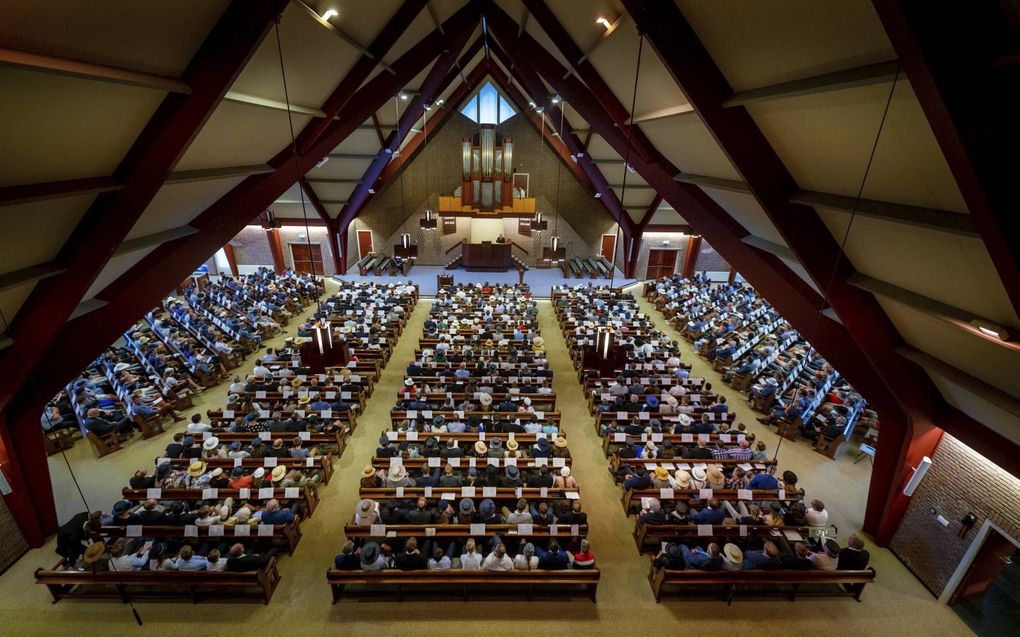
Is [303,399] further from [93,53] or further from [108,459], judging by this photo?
[93,53]

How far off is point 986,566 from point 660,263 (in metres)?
18.5

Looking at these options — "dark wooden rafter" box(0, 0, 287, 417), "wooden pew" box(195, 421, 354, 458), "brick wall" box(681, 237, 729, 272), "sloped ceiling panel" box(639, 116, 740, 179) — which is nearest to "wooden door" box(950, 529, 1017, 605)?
"sloped ceiling panel" box(639, 116, 740, 179)

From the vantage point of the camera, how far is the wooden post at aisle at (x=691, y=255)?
22.5 m

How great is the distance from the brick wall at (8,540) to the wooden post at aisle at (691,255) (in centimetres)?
2418

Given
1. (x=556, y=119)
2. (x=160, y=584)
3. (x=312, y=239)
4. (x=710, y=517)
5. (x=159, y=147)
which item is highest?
(x=556, y=119)

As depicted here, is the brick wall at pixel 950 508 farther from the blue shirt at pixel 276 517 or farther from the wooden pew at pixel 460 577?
the blue shirt at pixel 276 517

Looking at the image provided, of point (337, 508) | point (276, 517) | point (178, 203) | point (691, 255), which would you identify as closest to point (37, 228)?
point (178, 203)

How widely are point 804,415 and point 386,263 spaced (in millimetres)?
18849

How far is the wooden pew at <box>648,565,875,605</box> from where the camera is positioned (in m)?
6.04

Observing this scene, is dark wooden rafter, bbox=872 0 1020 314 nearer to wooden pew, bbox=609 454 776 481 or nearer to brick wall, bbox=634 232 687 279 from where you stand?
wooden pew, bbox=609 454 776 481

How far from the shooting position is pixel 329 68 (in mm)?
8062

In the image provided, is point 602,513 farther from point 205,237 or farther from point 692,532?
point 205,237

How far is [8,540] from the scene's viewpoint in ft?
21.6

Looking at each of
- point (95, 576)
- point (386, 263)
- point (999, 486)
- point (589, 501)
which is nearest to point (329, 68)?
point (95, 576)
